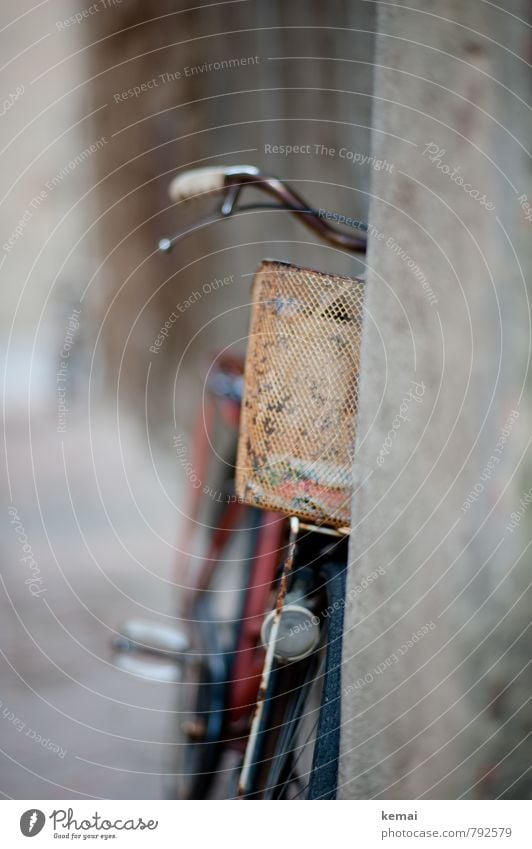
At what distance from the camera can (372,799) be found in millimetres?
625

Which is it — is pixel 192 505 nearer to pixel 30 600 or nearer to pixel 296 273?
pixel 296 273

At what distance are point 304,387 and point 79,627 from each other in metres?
1.41

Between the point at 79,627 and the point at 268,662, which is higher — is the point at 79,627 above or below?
above

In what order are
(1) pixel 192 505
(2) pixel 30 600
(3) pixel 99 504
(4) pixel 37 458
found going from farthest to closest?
1. (4) pixel 37 458
2. (3) pixel 99 504
3. (2) pixel 30 600
4. (1) pixel 192 505

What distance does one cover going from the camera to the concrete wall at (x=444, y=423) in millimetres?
547

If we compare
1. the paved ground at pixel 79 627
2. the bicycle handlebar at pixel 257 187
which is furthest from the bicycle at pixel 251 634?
the paved ground at pixel 79 627

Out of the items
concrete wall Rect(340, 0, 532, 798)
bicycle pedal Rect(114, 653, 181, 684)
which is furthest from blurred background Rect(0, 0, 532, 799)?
bicycle pedal Rect(114, 653, 181, 684)

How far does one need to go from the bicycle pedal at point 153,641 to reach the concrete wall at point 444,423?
509mm

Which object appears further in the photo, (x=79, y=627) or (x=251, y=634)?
(x=79, y=627)

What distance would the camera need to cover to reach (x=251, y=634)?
3.19ft

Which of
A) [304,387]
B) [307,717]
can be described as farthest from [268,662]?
[304,387]

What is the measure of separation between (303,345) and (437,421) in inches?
4.5

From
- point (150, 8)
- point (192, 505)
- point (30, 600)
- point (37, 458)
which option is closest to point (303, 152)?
point (150, 8)

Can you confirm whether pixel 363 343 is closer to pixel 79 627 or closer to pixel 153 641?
pixel 153 641
